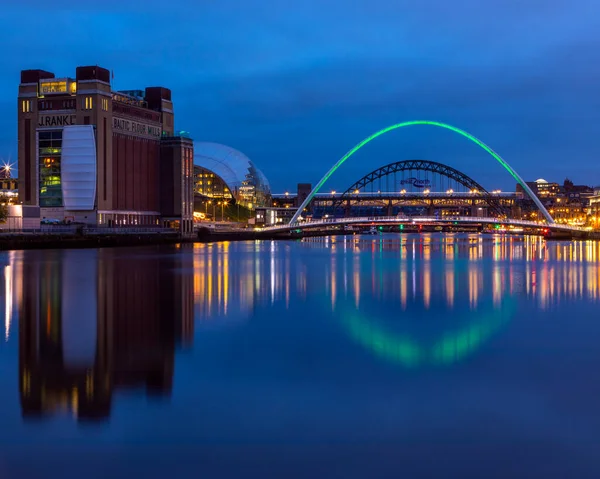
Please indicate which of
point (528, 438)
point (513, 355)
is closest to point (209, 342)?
point (513, 355)

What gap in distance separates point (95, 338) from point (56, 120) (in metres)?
71.1

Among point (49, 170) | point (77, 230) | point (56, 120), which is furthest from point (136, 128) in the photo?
point (77, 230)

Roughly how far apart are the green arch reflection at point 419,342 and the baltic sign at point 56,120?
2667 inches

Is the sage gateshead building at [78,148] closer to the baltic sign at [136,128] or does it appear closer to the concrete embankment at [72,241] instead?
the baltic sign at [136,128]

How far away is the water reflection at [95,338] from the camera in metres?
10.9

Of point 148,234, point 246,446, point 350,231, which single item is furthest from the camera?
point 350,231

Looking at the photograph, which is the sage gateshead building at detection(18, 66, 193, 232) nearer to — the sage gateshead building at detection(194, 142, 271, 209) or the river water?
the sage gateshead building at detection(194, 142, 271, 209)

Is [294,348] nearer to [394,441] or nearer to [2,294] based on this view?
[394,441]

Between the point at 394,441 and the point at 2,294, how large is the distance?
18542mm

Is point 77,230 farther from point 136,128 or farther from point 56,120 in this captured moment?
point 136,128

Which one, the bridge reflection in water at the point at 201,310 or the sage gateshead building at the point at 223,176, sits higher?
the sage gateshead building at the point at 223,176

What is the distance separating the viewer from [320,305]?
22719mm

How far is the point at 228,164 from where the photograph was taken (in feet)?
440

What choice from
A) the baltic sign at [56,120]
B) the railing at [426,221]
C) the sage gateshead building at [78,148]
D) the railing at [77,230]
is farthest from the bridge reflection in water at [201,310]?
the railing at [426,221]
